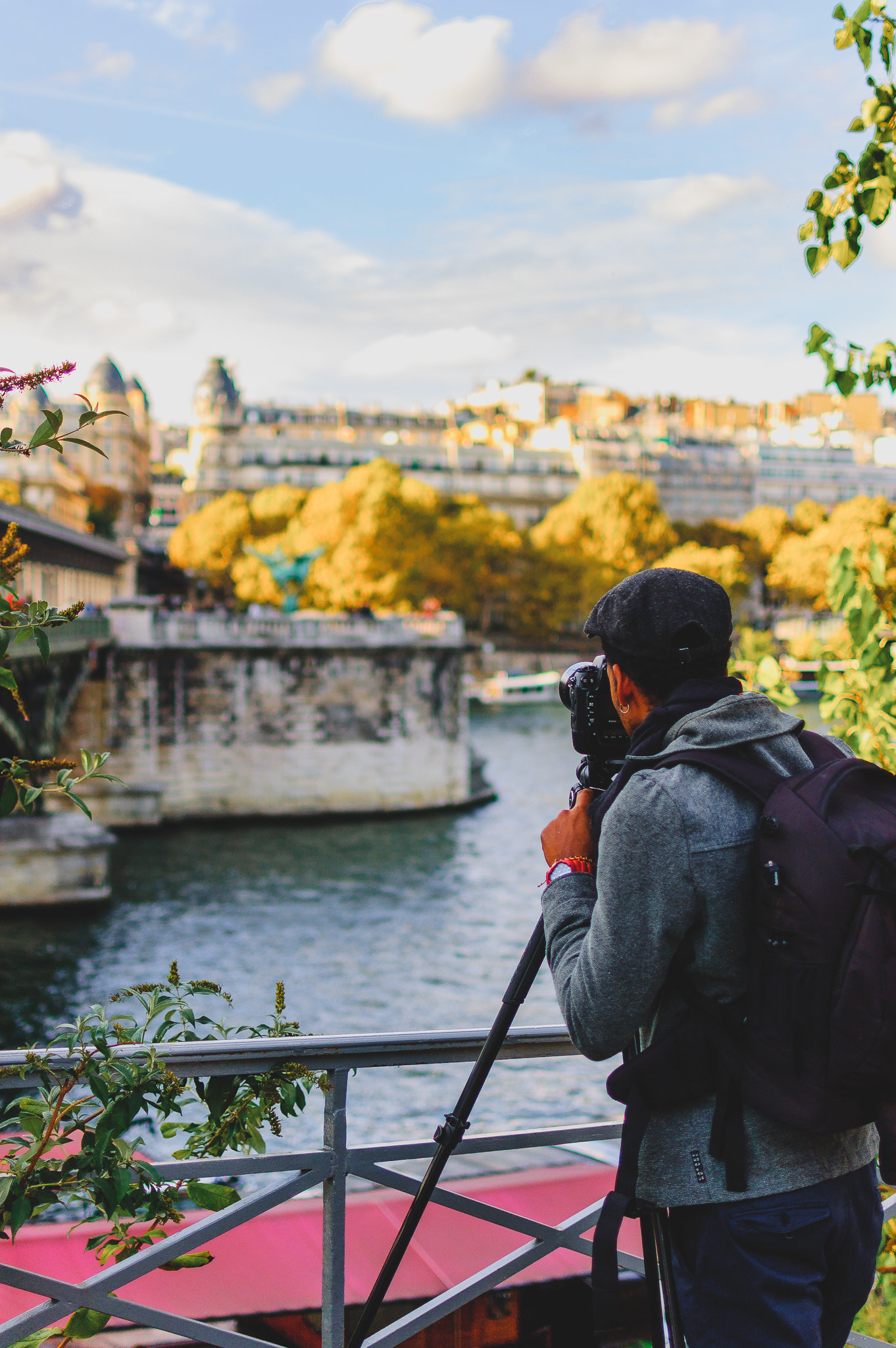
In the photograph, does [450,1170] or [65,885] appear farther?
[65,885]

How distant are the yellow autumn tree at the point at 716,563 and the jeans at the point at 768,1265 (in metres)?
47.2

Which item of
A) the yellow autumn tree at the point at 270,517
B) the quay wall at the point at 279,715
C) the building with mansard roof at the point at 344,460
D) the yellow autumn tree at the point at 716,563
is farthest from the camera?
the building with mansard roof at the point at 344,460

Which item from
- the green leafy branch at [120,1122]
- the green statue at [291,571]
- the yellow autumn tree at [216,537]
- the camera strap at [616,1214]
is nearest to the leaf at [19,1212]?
the green leafy branch at [120,1122]

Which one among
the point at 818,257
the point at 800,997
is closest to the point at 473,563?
the point at 818,257

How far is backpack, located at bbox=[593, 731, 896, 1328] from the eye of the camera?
1.33 meters

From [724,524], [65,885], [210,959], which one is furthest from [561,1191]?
[724,524]

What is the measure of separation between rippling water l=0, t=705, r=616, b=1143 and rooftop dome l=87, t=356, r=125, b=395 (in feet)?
242

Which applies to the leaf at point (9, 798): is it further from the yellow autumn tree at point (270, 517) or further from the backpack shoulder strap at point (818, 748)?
the yellow autumn tree at point (270, 517)

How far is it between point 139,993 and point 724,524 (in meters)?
66.2

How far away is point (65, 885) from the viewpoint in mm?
18266

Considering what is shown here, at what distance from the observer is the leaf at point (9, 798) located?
172 centimetres

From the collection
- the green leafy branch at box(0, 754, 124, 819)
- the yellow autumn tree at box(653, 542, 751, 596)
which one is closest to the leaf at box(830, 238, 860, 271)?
the green leafy branch at box(0, 754, 124, 819)

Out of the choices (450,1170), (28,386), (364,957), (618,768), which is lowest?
(364,957)

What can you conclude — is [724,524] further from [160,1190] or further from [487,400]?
[160,1190]
